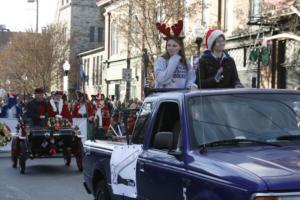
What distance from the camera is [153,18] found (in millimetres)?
26500

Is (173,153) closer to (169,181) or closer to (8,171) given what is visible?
(169,181)

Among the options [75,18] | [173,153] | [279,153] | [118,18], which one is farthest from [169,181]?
[75,18]

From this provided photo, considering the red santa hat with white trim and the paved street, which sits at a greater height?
the red santa hat with white trim

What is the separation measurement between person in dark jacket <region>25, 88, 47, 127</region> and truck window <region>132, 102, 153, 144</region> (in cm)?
822

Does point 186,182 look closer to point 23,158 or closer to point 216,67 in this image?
point 216,67

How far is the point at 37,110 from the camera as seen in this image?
14234mm

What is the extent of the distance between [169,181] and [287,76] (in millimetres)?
19462

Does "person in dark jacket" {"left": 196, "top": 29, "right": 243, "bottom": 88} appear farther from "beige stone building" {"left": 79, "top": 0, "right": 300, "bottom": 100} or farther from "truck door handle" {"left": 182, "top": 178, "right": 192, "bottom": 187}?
"beige stone building" {"left": 79, "top": 0, "right": 300, "bottom": 100}

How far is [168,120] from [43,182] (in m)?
6.90

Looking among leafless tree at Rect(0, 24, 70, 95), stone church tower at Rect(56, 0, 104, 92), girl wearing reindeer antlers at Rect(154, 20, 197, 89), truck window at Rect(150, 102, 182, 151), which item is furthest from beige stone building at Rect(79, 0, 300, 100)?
stone church tower at Rect(56, 0, 104, 92)

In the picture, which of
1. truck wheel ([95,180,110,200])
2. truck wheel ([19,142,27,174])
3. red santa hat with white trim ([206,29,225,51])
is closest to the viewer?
red santa hat with white trim ([206,29,225,51])

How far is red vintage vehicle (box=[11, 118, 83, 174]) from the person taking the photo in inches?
537

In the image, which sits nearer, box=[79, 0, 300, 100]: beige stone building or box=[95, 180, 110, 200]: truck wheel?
box=[95, 180, 110, 200]: truck wheel

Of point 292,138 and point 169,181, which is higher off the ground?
point 292,138
